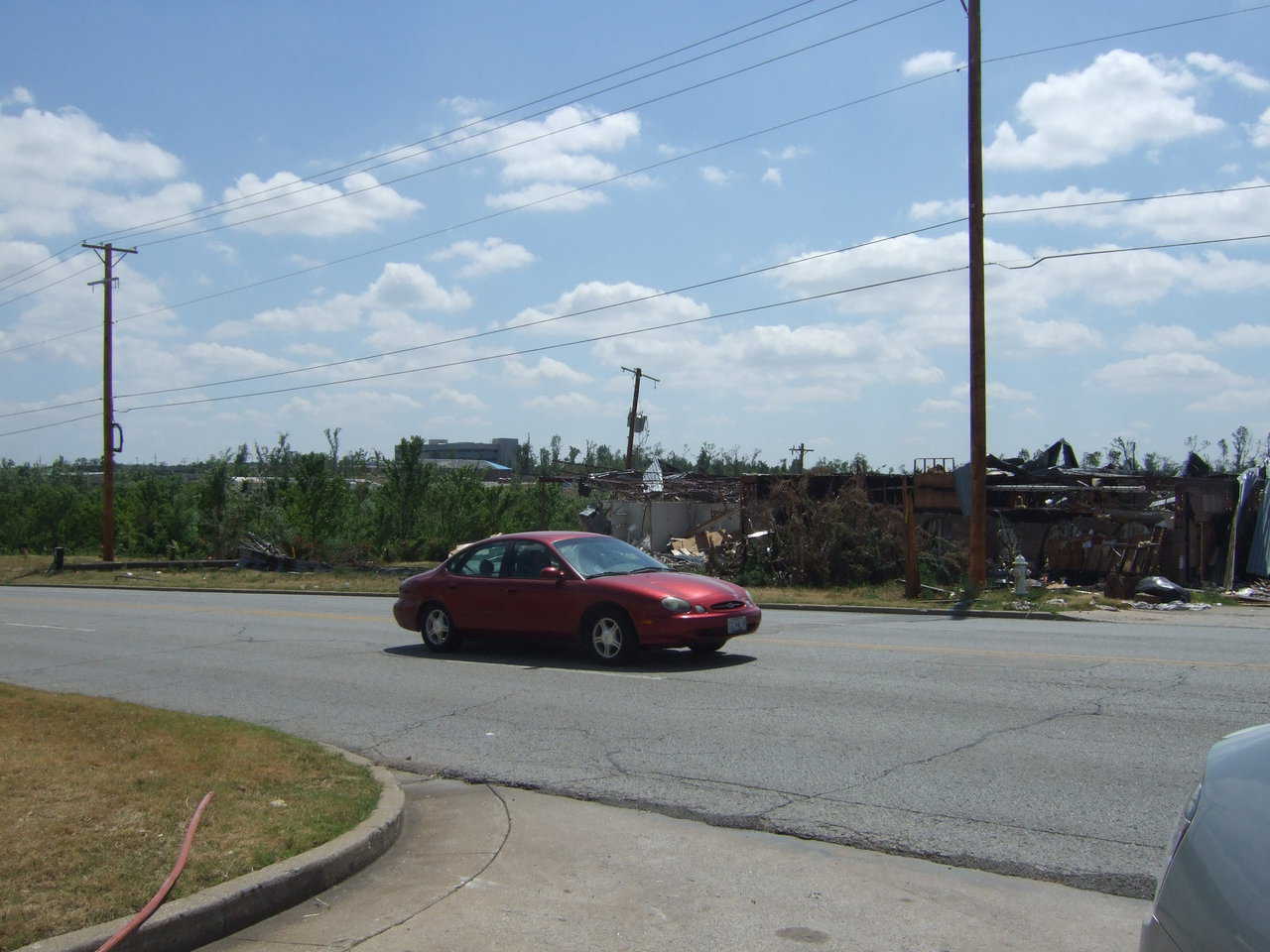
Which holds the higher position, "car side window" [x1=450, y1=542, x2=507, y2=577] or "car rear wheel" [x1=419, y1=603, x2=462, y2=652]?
"car side window" [x1=450, y1=542, x2=507, y2=577]

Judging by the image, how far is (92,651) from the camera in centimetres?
1555

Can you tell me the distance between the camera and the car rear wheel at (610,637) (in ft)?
39.4

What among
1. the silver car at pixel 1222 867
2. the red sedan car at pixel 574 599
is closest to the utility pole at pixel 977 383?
the red sedan car at pixel 574 599

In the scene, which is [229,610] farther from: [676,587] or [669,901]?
[669,901]

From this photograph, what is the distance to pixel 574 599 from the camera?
40.7 ft

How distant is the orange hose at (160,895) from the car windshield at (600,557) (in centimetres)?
698

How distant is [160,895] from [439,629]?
905 cm

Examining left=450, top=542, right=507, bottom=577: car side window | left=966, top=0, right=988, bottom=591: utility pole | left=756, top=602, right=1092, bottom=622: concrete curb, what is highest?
left=966, top=0, right=988, bottom=591: utility pole

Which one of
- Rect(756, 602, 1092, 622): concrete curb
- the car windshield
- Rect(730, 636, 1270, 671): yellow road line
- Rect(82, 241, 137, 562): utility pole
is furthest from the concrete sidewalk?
Rect(82, 241, 137, 562): utility pole

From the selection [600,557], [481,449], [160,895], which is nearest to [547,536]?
[600,557]

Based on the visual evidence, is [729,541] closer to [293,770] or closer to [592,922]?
[293,770]

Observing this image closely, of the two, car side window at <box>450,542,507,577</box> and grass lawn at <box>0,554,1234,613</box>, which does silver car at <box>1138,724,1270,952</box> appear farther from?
grass lawn at <box>0,554,1234,613</box>

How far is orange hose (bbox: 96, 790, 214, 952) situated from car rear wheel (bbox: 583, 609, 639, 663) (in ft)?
21.0

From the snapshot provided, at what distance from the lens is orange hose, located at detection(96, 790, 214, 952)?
4473 mm
